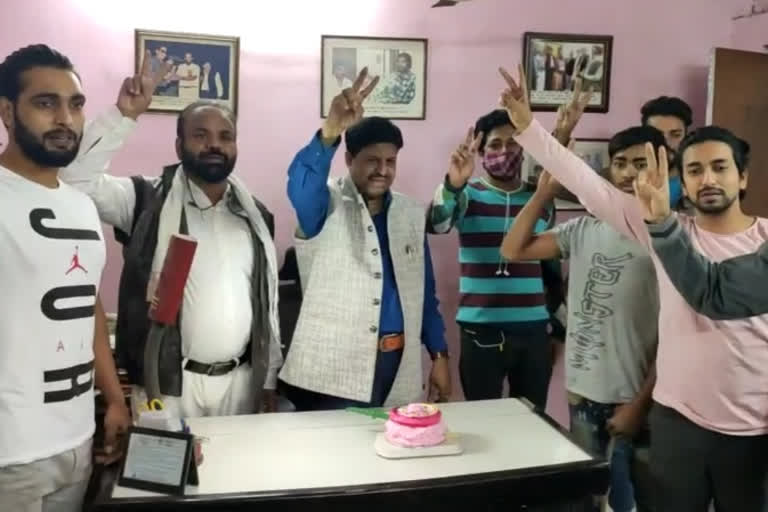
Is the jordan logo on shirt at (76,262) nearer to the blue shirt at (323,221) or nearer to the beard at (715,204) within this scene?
the blue shirt at (323,221)

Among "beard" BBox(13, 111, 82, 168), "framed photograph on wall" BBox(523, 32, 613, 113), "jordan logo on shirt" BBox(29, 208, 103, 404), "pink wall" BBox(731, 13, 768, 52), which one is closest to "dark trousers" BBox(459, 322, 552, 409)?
"framed photograph on wall" BBox(523, 32, 613, 113)

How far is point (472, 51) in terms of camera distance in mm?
3086

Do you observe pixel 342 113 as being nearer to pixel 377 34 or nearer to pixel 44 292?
pixel 44 292

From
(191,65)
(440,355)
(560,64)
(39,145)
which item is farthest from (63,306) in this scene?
(560,64)

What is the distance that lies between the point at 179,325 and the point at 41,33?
57.0 inches

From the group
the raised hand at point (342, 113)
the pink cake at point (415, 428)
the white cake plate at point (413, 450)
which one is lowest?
the white cake plate at point (413, 450)

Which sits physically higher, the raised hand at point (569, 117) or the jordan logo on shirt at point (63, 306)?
the raised hand at point (569, 117)

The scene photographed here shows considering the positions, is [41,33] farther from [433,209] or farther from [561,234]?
[561,234]

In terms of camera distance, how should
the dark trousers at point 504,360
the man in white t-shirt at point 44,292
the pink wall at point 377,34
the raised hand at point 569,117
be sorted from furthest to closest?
the pink wall at point 377,34 → the dark trousers at point 504,360 → the raised hand at point 569,117 → the man in white t-shirt at point 44,292

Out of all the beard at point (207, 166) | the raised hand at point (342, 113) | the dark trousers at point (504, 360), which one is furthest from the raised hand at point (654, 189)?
the beard at point (207, 166)

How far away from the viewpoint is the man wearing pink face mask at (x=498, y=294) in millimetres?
2584

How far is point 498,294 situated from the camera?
8.51 ft

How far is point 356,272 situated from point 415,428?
1.77 feet

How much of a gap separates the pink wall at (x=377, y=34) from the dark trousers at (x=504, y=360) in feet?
1.86
